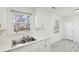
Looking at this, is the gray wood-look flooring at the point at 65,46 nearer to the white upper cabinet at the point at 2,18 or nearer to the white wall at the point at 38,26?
the white wall at the point at 38,26

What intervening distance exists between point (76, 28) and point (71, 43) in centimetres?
21

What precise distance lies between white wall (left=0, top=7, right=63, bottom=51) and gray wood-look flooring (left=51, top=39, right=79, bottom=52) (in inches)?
2.6

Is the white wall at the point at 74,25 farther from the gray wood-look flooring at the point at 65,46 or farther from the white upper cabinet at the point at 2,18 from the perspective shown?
the white upper cabinet at the point at 2,18

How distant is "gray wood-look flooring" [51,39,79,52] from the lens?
838 millimetres

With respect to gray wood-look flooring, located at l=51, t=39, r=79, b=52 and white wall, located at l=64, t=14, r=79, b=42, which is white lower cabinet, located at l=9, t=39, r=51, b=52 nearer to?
gray wood-look flooring, located at l=51, t=39, r=79, b=52

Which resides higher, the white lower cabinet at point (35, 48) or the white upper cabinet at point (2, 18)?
the white upper cabinet at point (2, 18)

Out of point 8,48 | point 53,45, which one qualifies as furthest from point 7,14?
point 53,45

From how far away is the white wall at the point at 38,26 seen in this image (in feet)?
2.64

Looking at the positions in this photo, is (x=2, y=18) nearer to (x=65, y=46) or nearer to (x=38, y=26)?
(x=38, y=26)

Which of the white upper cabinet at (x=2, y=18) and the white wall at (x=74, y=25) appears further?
the white wall at (x=74, y=25)

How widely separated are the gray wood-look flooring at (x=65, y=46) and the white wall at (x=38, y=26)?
67 millimetres

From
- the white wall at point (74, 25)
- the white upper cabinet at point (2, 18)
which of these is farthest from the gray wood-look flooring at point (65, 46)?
the white upper cabinet at point (2, 18)

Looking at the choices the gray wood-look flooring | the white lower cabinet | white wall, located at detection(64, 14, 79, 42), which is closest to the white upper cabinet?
the white lower cabinet

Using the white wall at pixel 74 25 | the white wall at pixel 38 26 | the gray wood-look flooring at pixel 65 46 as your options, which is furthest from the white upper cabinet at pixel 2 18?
the white wall at pixel 74 25
